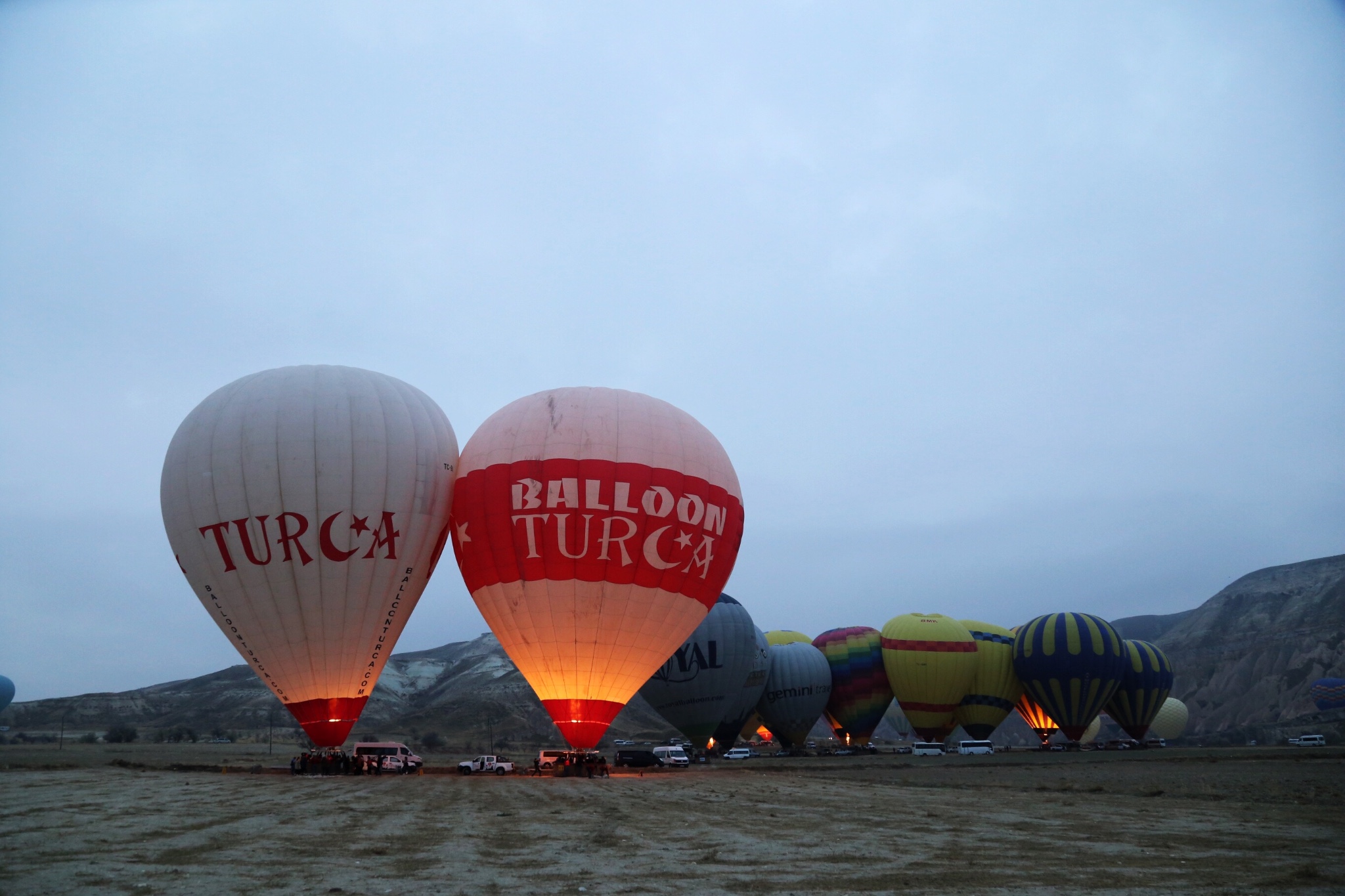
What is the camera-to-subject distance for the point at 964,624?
5406 centimetres

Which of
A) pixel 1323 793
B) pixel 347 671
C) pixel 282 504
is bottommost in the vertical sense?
pixel 1323 793

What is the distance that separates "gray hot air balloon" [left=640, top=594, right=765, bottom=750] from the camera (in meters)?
40.9

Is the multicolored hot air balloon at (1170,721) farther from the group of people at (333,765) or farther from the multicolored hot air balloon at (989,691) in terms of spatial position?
the group of people at (333,765)

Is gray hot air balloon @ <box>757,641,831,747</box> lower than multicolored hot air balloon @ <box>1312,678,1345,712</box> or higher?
higher

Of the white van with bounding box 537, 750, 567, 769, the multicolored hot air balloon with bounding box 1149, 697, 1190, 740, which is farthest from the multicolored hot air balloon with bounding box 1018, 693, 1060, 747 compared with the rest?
the white van with bounding box 537, 750, 567, 769

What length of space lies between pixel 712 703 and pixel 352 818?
27416mm

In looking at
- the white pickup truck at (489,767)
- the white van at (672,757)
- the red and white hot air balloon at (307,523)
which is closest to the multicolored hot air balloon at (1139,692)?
the white van at (672,757)

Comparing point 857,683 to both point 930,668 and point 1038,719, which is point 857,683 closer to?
point 930,668

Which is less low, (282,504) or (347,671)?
(282,504)

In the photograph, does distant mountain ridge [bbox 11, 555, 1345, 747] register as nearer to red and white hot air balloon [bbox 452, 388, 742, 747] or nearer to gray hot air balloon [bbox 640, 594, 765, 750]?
gray hot air balloon [bbox 640, 594, 765, 750]

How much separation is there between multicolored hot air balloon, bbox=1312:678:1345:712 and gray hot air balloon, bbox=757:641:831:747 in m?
53.0

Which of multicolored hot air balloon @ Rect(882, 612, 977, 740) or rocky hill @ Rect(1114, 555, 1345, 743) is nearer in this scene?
multicolored hot air balloon @ Rect(882, 612, 977, 740)

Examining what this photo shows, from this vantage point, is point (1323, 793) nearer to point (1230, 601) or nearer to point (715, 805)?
point (715, 805)

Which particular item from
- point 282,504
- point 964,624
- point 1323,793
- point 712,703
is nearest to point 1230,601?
point 964,624
